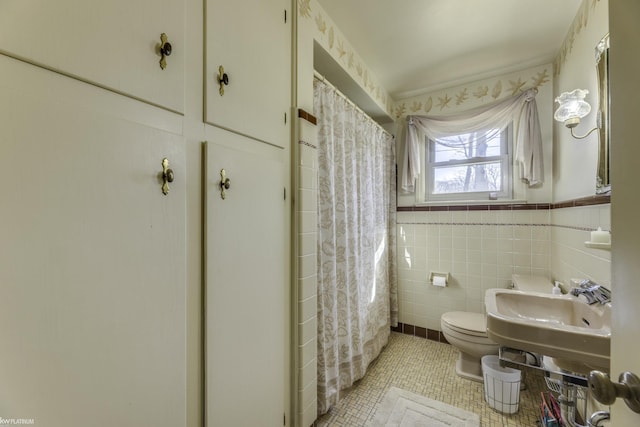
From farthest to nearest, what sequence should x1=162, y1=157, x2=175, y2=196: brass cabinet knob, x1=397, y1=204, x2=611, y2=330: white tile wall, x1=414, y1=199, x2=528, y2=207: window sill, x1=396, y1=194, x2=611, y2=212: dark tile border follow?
x1=414, y1=199, x2=528, y2=207: window sill → x1=397, y1=204, x2=611, y2=330: white tile wall → x1=396, y1=194, x2=611, y2=212: dark tile border → x1=162, y1=157, x2=175, y2=196: brass cabinet knob

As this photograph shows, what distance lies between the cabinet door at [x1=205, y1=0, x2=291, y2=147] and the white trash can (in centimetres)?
189

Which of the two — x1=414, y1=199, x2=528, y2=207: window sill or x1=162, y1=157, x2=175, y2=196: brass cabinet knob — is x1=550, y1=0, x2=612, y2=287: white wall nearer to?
x1=414, y1=199, x2=528, y2=207: window sill

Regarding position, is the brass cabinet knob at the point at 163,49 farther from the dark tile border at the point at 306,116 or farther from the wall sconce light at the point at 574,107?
the wall sconce light at the point at 574,107

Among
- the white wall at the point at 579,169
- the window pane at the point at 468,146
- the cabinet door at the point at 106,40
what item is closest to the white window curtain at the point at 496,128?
the window pane at the point at 468,146

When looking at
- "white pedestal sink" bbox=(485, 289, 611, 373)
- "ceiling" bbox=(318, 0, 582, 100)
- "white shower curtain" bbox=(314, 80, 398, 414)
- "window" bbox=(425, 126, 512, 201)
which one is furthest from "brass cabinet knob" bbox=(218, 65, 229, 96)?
"window" bbox=(425, 126, 512, 201)

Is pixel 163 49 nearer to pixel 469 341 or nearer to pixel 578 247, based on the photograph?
pixel 578 247

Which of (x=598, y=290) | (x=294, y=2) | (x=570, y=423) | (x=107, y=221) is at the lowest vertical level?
(x=570, y=423)

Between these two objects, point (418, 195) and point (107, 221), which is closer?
point (107, 221)

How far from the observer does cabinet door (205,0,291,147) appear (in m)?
0.95

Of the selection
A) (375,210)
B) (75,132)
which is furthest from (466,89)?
(75,132)

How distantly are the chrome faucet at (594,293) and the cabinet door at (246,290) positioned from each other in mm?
1360

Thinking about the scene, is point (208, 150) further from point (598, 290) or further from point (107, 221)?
point (598, 290)

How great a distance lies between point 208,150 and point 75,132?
0.35m

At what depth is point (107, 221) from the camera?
663mm
